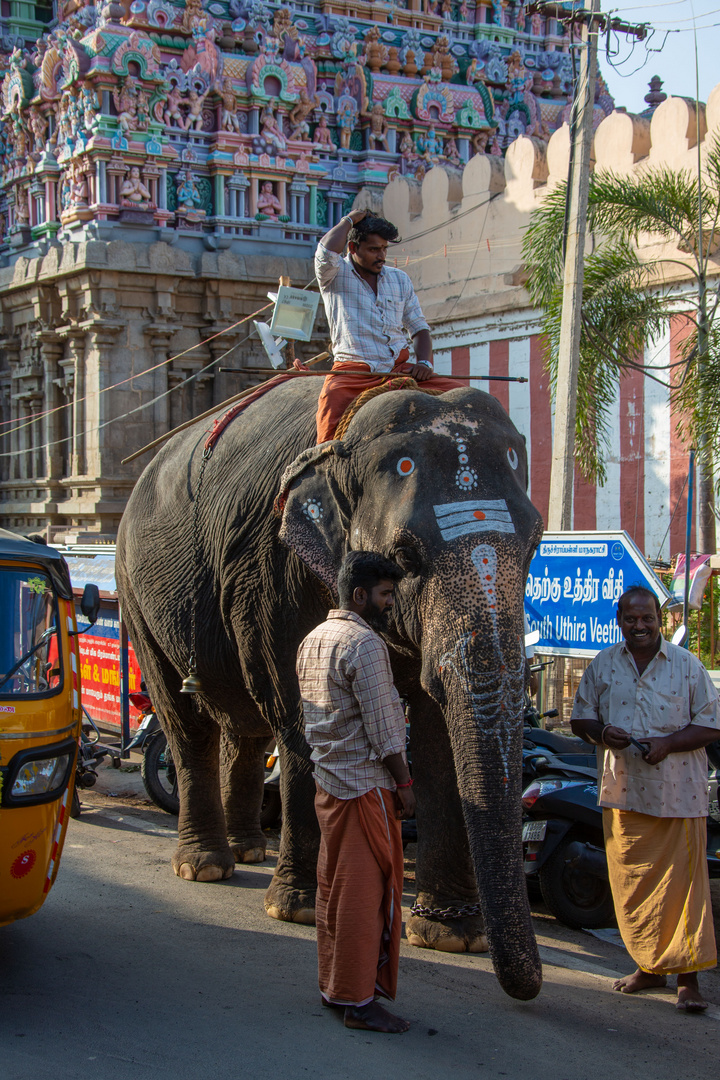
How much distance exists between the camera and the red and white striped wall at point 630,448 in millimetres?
13961

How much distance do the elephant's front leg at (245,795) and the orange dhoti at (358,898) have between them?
2.82 m

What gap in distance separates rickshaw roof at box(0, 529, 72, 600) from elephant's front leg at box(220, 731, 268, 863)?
218cm

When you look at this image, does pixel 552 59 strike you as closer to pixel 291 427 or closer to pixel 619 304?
pixel 619 304

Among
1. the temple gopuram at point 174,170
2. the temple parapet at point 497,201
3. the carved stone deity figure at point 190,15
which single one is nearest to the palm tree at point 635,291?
the temple parapet at point 497,201

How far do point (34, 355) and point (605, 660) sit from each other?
60.3ft

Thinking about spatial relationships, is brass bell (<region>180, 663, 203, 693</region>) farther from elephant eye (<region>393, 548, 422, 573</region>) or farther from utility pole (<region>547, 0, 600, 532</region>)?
utility pole (<region>547, 0, 600, 532</region>)

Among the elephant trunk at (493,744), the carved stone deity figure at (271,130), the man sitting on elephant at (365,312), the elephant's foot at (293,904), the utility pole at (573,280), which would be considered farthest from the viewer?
the carved stone deity figure at (271,130)

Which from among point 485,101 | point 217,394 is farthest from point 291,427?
point 485,101

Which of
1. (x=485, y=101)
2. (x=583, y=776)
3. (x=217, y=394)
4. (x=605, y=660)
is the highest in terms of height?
(x=485, y=101)

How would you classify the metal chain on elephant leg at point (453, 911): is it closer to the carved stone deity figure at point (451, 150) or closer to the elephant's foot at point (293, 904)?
the elephant's foot at point (293, 904)

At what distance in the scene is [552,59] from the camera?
925 inches

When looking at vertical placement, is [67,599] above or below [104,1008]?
above

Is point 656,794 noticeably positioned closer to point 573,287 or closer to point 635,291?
point 573,287

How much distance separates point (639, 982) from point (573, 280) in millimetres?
7663
